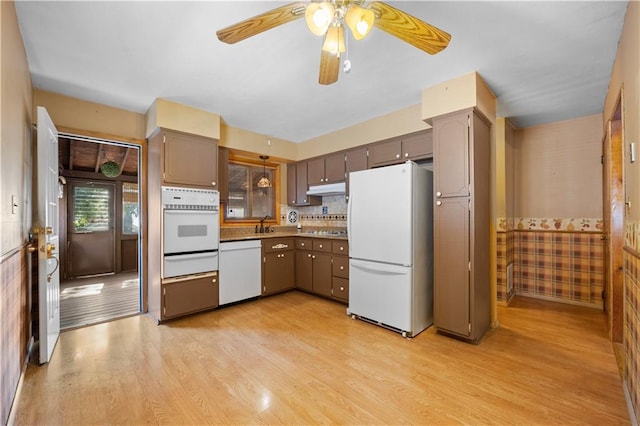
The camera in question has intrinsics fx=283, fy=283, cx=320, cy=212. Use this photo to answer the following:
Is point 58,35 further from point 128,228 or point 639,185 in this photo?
point 128,228

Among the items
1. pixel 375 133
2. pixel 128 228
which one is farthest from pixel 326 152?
pixel 128 228

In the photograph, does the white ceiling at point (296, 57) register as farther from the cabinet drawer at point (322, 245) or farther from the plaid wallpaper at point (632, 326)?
the cabinet drawer at point (322, 245)

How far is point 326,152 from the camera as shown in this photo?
4316mm

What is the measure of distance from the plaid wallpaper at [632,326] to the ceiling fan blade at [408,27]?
1.55m

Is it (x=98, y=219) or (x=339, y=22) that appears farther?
(x=98, y=219)

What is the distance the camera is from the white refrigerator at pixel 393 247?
2758mm

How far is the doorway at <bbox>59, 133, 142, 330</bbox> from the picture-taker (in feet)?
15.5

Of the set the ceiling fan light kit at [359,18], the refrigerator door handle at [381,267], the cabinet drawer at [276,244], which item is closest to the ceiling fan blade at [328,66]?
the ceiling fan light kit at [359,18]

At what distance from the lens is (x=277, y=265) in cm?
407

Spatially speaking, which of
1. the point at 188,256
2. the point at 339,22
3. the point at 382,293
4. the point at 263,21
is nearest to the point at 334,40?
the point at 339,22

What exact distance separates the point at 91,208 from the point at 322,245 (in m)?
4.94

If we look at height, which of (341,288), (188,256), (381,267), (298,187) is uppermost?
(298,187)

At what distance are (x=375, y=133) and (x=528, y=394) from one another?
9.68 ft

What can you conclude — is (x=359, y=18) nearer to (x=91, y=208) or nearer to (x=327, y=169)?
(x=327, y=169)
